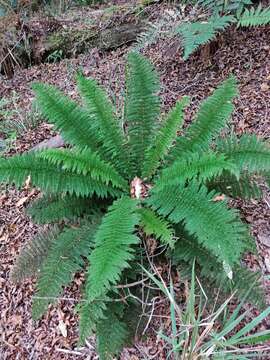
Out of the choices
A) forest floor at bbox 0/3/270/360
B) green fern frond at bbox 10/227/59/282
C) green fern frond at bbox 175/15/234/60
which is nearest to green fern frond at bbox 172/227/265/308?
forest floor at bbox 0/3/270/360

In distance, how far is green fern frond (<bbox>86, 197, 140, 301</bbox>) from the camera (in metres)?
1.69

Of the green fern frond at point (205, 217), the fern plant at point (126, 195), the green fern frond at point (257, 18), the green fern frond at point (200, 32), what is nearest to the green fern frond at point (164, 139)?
the fern plant at point (126, 195)

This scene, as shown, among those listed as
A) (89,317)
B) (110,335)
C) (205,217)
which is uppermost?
(205,217)

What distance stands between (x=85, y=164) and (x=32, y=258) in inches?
23.4

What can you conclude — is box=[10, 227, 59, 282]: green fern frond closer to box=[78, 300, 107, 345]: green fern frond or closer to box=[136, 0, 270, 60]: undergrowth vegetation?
box=[78, 300, 107, 345]: green fern frond

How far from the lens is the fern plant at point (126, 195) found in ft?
5.96

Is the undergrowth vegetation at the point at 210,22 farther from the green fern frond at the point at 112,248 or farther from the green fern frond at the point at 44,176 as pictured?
the green fern frond at the point at 112,248

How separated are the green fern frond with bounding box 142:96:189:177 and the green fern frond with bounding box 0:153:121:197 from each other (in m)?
0.31

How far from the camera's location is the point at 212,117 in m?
2.13

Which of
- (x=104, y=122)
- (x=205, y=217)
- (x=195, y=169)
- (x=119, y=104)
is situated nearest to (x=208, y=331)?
(x=205, y=217)

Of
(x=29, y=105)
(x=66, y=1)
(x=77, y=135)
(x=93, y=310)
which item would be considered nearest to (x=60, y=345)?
(x=93, y=310)

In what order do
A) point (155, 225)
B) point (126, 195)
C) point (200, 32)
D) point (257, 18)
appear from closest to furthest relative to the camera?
point (155, 225) < point (126, 195) < point (257, 18) < point (200, 32)

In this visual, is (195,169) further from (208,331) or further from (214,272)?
(208,331)

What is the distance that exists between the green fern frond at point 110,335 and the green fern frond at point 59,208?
21.7 inches
